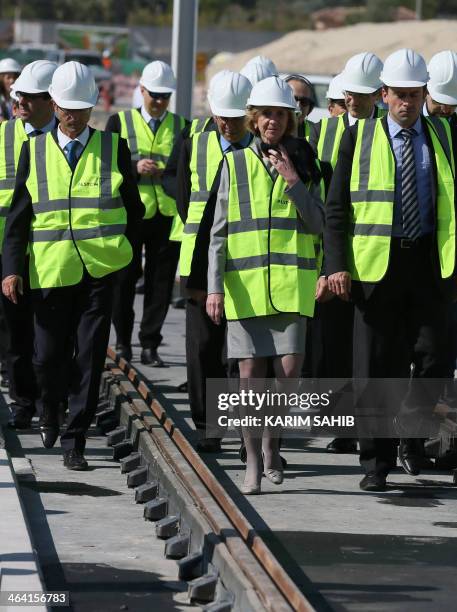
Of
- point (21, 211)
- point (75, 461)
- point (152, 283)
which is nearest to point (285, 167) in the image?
point (21, 211)

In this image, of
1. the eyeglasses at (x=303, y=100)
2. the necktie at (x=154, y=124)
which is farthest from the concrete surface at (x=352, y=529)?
the necktie at (x=154, y=124)

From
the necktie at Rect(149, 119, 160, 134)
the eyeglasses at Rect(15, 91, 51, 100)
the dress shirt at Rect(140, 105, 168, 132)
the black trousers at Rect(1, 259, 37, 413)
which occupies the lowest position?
the black trousers at Rect(1, 259, 37, 413)

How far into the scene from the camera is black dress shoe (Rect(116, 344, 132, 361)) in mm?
13539

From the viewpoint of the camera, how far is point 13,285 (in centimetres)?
977

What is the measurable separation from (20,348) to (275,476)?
270 cm

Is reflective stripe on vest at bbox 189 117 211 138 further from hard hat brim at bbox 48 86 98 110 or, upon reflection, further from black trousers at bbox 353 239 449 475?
black trousers at bbox 353 239 449 475

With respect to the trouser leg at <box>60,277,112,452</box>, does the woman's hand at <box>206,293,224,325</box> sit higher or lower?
higher

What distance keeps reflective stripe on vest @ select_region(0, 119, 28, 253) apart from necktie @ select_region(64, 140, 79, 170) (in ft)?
4.81

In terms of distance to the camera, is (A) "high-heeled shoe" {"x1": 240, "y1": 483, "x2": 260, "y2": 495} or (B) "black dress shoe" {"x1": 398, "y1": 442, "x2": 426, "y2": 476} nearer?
(A) "high-heeled shoe" {"x1": 240, "y1": 483, "x2": 260, "y2": 495}

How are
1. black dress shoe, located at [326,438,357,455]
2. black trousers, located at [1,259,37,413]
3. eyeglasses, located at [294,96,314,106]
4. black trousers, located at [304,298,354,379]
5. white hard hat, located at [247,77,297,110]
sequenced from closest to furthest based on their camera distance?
white hard hat, located at [247,77,297,110]
black dress shoe, located at [326,438,357,455]
black trousers, located at [304,298,354,379]
black trousers, located at [1,259,37,413]
eyeglasses, located at [294,96,314,106]

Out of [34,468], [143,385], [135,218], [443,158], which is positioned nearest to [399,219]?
[443,158]

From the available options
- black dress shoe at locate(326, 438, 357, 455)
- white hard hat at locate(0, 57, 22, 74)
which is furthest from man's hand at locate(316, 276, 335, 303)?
white hard hat at locate(0, 57, 22, 74)

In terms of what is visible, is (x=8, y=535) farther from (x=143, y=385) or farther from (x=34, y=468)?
(x=143, y=385)

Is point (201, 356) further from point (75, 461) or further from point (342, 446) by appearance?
point (75, 461)
